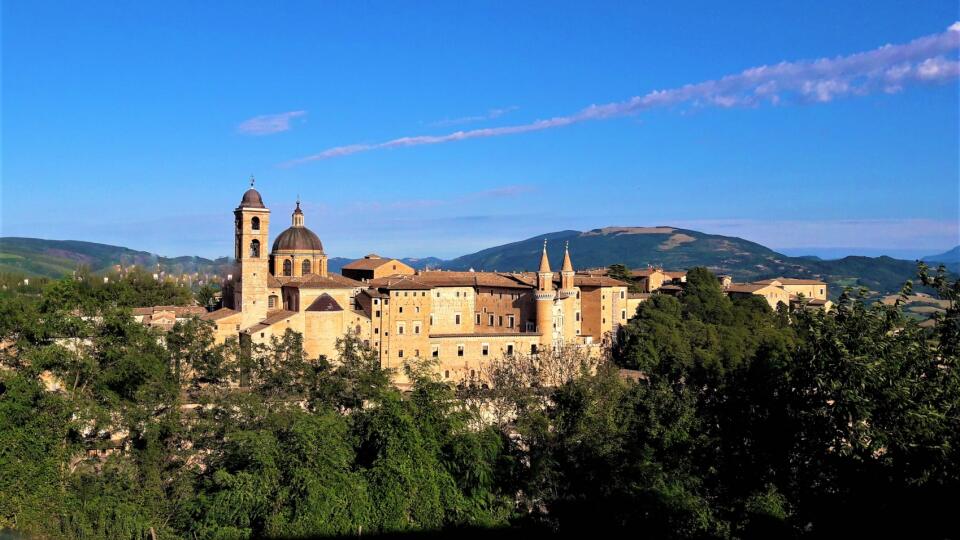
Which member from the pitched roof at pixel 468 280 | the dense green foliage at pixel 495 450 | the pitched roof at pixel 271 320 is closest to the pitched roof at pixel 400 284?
the pitched roof at pixel 468 280

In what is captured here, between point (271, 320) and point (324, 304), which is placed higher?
point (324, 304)

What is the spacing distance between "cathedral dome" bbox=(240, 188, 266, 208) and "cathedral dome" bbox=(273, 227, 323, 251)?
8.53 meters

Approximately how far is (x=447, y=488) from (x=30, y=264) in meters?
179

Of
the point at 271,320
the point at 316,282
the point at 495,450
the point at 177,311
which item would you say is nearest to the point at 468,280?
the point at 316,282

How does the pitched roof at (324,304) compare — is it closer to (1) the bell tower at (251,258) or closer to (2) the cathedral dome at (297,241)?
(1) the bell tower at (251,258)

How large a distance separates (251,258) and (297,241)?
9.69 m

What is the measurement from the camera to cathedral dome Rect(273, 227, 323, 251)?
199 feet

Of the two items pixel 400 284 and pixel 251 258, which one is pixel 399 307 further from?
pixel 251 258

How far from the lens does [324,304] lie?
50906 mm

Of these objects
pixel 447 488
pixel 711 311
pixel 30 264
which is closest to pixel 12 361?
pixel 447 488

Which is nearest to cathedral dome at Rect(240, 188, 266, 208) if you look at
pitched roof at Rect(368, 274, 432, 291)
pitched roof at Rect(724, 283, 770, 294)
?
pitched roof at Rect(368, 274, 432, 291)

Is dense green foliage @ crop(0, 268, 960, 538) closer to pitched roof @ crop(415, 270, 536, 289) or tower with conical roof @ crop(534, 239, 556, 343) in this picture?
tower with conical roof @ crop(534, 239, 556, 343)

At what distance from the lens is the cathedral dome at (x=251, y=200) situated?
51531mm

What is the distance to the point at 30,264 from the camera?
179000 millimetres
